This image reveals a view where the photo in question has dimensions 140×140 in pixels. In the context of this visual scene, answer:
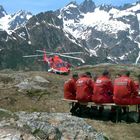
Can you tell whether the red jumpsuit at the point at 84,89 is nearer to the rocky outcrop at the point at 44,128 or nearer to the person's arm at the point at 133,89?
the person's arm at the point at 133,89

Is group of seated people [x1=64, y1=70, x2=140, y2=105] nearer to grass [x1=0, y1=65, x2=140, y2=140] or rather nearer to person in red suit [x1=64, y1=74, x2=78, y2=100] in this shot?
person in red suit [x1=64, y1=74, x2=78, y2=100]

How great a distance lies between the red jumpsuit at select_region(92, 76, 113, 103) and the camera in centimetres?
2311

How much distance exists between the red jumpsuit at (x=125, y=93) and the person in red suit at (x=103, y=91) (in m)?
0.57

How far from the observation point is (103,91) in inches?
911

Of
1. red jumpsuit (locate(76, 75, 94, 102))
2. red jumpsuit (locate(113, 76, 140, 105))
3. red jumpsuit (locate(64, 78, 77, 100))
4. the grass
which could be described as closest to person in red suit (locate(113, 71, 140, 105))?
red jumpsuit (locate(113, 76, 140, 105))

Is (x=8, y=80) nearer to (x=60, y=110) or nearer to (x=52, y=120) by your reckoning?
(x=60, y=110)

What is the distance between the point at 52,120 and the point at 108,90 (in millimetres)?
6088

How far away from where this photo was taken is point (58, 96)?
31562 millimetres

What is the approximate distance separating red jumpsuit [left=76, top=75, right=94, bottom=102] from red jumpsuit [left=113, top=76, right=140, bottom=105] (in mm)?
1566

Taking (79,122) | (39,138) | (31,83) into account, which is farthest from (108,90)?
(31,83)

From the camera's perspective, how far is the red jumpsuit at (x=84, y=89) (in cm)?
2370

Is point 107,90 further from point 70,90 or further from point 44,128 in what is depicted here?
point 44,128

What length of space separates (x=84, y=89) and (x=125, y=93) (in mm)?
2195

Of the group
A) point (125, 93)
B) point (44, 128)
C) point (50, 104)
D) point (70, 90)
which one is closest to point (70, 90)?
point (70, 90)
